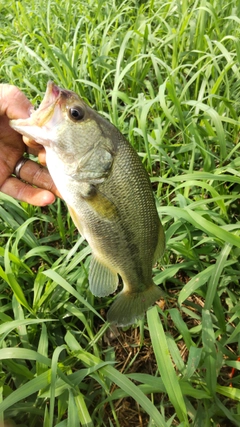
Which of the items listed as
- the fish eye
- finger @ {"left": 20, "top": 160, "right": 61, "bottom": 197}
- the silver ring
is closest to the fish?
the fish eye

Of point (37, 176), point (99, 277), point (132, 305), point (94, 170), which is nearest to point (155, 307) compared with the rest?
point (132, 305)

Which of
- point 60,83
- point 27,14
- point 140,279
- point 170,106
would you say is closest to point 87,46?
point 60,83

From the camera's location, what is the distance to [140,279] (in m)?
1.65

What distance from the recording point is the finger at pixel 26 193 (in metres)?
2.05

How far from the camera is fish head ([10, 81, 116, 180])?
1.46m

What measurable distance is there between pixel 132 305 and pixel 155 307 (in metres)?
0.12

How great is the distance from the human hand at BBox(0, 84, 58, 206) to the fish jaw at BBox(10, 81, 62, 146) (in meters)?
0.51

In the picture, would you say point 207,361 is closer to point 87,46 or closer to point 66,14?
point 87,46

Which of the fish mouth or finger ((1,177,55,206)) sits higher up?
the fish mouth

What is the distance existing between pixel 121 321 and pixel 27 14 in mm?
4364

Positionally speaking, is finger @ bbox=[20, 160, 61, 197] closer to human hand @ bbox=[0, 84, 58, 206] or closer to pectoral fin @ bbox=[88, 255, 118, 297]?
human hand @ bbox=[0, 84, 58, 206]

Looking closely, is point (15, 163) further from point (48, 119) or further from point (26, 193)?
point (48, 119)

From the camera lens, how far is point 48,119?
147 cm

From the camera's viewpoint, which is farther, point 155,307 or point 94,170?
point 155,307
